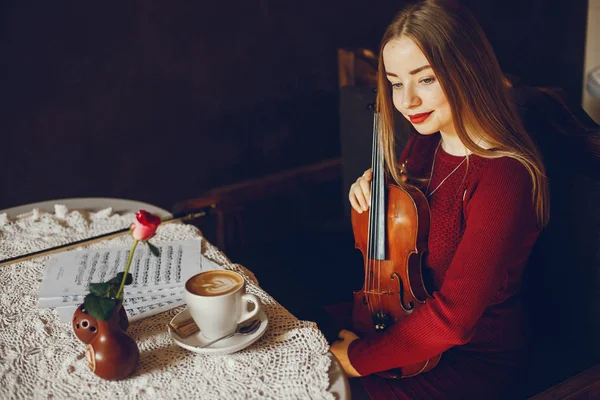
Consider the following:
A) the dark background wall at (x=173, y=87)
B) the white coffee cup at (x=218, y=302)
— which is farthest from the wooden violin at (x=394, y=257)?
the dark background wall at (x=173, y=87)

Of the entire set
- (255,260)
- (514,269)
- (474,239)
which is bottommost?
(255,260)

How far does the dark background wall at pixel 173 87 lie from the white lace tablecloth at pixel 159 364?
141cm

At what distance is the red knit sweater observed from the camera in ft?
4.06

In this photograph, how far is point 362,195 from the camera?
1475mm

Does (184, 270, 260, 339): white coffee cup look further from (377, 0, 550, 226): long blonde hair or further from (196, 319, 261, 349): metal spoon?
(377, 0, 550, 226): long blonde hair

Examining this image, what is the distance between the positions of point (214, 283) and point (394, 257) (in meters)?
0.46

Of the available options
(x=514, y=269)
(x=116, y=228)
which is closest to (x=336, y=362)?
(x=514, y=269)

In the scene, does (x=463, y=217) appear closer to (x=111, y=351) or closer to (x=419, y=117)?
(x=419, y=117)

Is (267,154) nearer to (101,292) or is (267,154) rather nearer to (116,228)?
(116,228)

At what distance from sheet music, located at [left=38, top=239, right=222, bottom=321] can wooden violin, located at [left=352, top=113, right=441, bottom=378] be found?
35cm

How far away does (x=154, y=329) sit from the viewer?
3.84 ft

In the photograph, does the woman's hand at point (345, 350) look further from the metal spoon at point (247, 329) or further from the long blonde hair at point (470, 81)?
the long blonde hair at point (470, 81)

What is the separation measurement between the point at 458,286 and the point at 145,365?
607mm

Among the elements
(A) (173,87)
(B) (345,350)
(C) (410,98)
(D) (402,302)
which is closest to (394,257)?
(D) (402,302)
